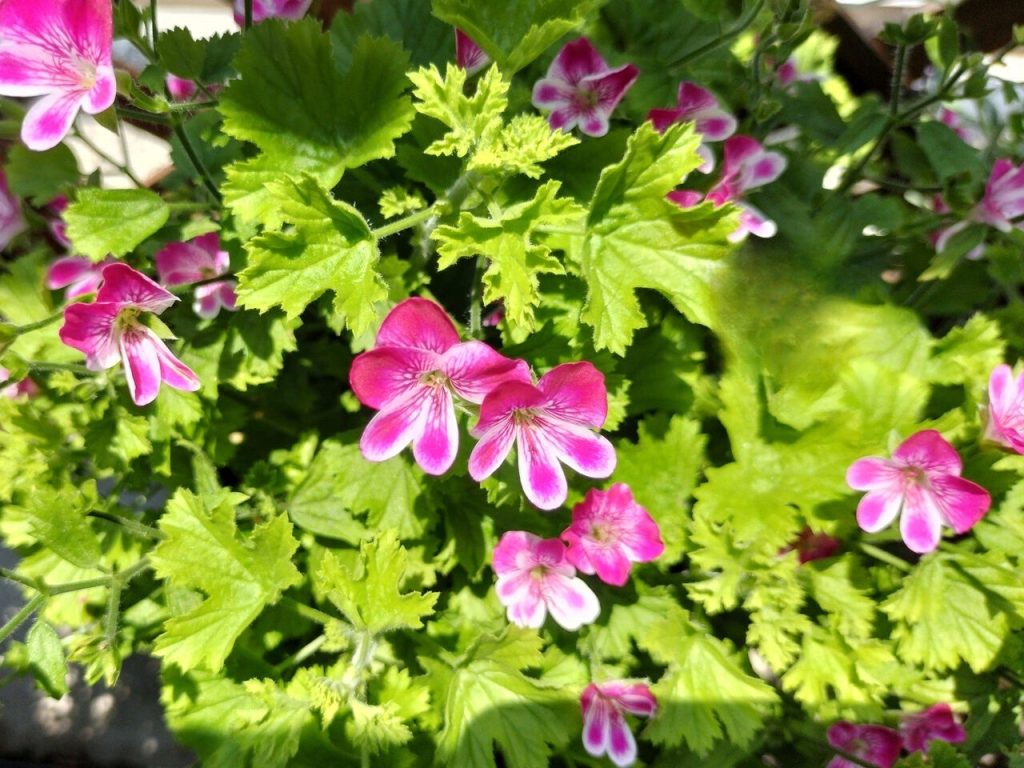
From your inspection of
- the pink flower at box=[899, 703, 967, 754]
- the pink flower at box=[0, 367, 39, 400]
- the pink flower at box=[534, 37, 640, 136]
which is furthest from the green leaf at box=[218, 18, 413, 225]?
the pink flower at box=[899, 703, 967, 754]

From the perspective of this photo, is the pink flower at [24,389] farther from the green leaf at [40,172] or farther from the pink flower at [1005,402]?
the pink flower at [1005,402]

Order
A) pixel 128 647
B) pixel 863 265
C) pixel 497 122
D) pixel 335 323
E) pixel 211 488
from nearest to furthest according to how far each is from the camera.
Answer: pixel 497 122 → pixel 335 323 → pixel 211 488 → pixel 128 647 → pixel 863 265

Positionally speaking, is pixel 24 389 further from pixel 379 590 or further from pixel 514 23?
pixel 514 23

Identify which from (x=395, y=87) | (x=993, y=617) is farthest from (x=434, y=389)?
(x=993, y=617)

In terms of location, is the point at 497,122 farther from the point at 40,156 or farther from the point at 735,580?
the point at 735,580

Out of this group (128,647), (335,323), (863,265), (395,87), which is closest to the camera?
(395,87)

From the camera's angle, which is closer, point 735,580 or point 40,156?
point 40,156

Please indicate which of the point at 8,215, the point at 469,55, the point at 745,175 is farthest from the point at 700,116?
the point at 8,215
